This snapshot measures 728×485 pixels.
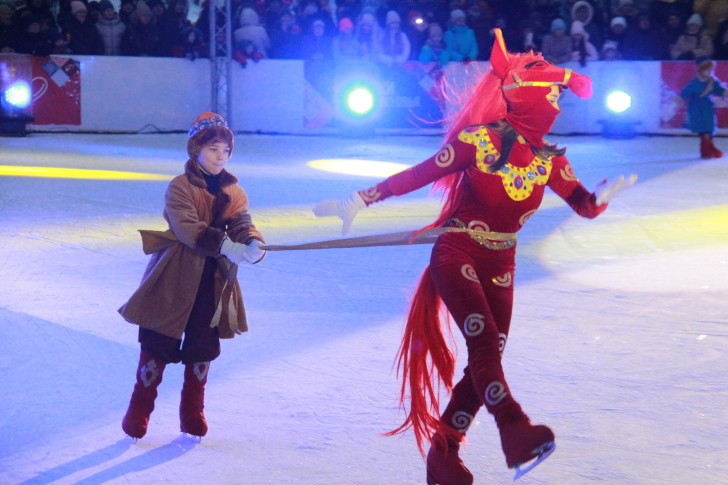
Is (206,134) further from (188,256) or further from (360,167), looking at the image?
(360,167)

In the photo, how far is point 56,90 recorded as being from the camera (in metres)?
13.3

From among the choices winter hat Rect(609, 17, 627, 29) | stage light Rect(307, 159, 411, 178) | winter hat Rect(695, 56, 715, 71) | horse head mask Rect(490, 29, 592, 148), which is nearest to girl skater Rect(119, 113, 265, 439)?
horse head mask Rect(490, 29, 592, 148)

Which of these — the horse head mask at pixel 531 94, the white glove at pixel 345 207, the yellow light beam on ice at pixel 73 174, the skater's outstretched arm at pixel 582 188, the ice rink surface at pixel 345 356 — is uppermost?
the horse head mask at pixel 531 94

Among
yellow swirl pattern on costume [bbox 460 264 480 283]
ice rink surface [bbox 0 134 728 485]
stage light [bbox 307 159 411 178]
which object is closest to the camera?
yellow swirl pattern on costume [bbox 460 264 480 283]

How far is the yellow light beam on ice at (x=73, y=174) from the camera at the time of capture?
327 inches

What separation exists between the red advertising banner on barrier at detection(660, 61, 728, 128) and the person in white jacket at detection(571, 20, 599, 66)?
4.01 ft

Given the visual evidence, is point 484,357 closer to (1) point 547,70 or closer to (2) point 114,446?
(1) point 547,70

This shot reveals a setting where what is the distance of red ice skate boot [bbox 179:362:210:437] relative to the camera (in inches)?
99.3

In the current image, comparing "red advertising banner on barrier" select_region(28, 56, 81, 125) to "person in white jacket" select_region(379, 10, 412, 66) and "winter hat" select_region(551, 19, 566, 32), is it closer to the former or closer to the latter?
"person in white jacket" select_region(379, 10, 412, 66)

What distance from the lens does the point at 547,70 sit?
232 centimetres

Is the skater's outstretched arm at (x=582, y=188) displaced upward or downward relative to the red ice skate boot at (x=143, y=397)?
upward

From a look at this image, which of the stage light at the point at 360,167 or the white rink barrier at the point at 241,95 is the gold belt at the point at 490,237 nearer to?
the stage light at the point at 360,167

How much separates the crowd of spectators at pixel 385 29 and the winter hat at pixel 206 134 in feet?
37.5

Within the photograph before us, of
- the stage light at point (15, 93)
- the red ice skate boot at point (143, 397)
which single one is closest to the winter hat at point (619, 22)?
the stage light at point (15, 93)
